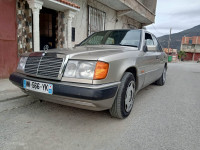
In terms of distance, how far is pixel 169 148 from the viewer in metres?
1.62

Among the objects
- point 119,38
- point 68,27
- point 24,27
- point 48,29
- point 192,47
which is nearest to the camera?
point 119,38

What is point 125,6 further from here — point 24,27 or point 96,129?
point 96,129

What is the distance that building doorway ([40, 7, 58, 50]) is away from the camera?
20.5 feet

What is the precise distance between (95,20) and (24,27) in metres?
4.18

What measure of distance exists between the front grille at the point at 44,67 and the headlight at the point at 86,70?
0.48ft

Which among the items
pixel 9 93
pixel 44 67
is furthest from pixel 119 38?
pixel 9 93

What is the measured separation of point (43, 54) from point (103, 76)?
909 mm

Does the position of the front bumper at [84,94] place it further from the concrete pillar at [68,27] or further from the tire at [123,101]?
the concrete pillar at [68,27]

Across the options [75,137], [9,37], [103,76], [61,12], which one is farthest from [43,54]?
[61,12]

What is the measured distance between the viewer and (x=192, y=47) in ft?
172

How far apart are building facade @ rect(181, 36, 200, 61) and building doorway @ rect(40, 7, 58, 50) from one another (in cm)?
5610

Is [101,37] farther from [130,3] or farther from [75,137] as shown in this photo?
[130,3]

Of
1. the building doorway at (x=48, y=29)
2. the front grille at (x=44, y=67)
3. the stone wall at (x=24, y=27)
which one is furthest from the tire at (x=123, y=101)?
the building doorway at (x=48, y=29)

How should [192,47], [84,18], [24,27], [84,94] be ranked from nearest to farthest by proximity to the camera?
[84,94] < [24,27] < [84,18] < [192,47]
